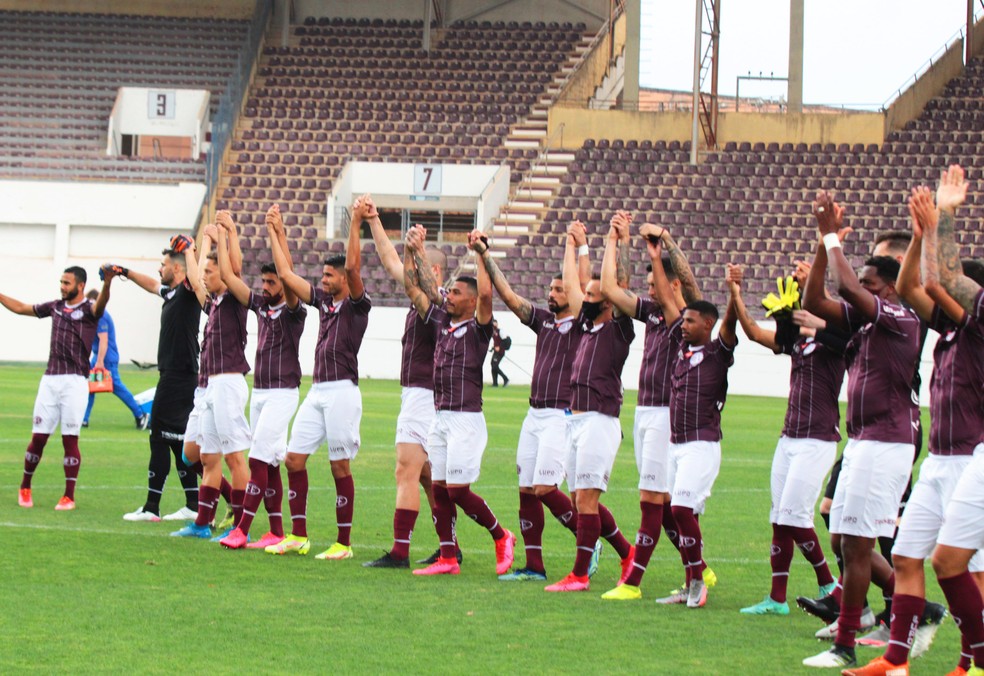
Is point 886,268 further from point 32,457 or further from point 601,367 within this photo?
point 32,457

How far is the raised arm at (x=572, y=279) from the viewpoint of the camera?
9695 mm

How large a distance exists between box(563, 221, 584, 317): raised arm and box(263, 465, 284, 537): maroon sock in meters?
2.87

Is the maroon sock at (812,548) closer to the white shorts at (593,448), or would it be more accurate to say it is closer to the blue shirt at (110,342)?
the white shorts at (593,448)

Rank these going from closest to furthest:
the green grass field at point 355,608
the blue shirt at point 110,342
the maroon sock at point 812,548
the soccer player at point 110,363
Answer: the green grass field at point 355,608 → the maroon sock at point 812,548 → the soccer player at point 110,363 → the blue shirt at point 110,342

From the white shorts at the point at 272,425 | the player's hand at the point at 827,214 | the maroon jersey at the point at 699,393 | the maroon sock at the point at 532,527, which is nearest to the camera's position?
the player's hand at the point at 827,214

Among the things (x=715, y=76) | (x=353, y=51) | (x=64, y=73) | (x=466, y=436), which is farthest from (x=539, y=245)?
(x=466, y=436)

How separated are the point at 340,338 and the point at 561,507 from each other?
7.27ft

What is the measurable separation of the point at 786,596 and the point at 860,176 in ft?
95.2

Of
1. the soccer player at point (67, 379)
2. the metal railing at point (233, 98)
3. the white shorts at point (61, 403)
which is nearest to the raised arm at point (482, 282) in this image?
the soccer player at point (67, 379)

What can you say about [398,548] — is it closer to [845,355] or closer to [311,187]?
[845,355]

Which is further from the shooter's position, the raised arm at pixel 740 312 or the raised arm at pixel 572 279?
the raised arm at pixel 572 279

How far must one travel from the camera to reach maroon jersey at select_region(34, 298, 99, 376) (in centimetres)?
1273

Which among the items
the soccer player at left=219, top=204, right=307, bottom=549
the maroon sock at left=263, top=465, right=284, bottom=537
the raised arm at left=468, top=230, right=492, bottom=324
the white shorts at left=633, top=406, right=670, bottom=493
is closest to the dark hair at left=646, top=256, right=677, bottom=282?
the white shorts at left=633, top=406, right=670, bottom=493

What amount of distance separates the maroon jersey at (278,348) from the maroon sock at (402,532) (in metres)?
1.58
